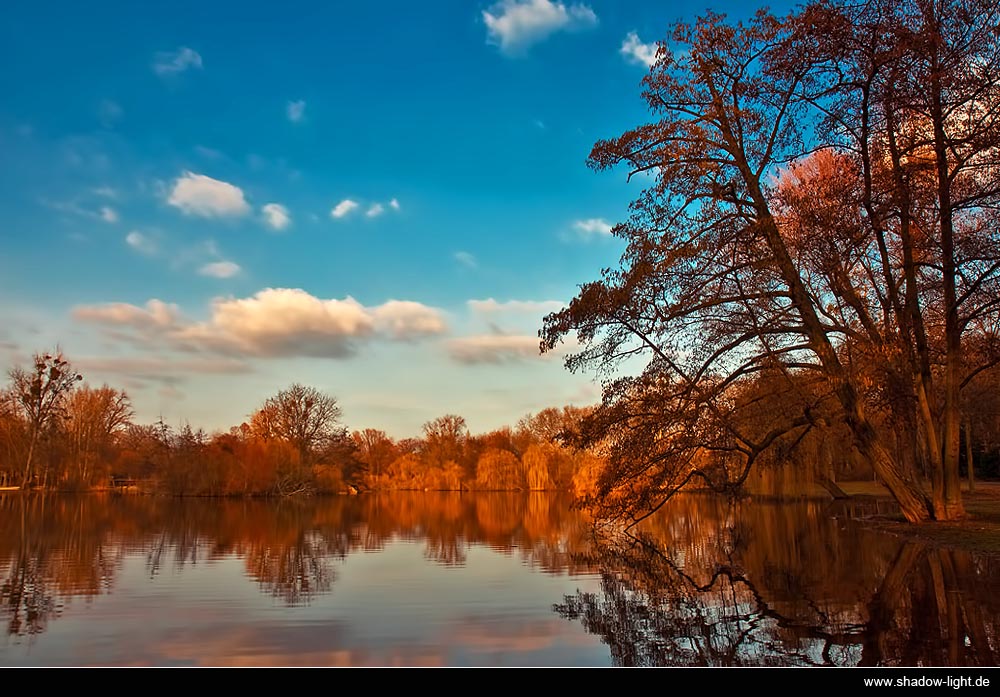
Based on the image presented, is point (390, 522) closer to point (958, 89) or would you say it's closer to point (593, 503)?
point (593, 503)

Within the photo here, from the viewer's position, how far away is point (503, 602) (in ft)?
35.0

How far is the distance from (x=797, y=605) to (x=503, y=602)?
13.4 ft

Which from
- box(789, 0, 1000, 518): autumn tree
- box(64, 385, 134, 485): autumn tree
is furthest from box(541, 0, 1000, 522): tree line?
box(64, 385, 134, 485): autumn tree

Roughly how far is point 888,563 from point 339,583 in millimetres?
9744

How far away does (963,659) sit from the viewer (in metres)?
5.99

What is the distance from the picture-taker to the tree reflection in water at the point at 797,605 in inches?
262

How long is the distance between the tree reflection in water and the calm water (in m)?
0.04

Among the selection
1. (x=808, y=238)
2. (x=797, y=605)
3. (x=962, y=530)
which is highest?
(x=808, y=238)

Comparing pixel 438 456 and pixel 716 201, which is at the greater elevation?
pixel 716 201

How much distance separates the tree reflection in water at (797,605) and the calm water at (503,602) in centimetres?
4

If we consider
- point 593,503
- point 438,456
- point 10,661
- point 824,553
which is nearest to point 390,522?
point 593,503

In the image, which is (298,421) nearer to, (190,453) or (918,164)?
(190,453)

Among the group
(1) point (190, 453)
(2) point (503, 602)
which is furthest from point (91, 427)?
(2) point (503, 602)

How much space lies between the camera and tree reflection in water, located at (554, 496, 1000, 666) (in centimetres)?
666
